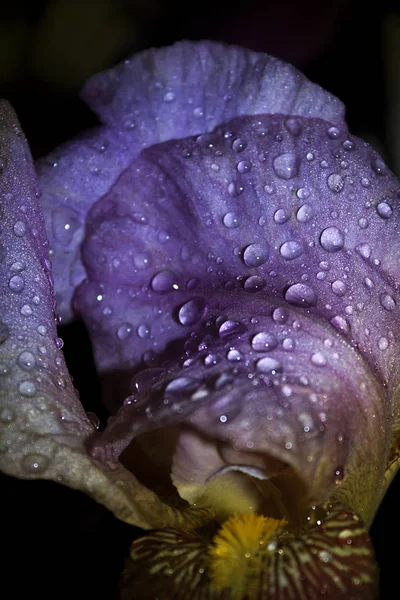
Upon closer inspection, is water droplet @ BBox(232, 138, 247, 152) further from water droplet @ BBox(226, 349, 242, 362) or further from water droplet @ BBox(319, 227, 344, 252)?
water droplet @ BBox(226, 349, 242, 362)

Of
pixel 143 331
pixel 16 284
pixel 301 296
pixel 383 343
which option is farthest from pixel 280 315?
pixel 16 284

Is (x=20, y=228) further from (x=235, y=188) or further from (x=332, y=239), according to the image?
(x=332, y=239)

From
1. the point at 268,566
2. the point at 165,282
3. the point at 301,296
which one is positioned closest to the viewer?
the point at 268,566

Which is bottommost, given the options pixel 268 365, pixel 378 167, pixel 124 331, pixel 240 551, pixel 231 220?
pixel 240 551

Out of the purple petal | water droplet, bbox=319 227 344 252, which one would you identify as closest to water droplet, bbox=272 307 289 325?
the purple petal

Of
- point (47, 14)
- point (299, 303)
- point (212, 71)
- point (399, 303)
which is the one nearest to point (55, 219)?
point (212, 71)

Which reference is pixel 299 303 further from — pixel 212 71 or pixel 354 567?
pixel 212 71
